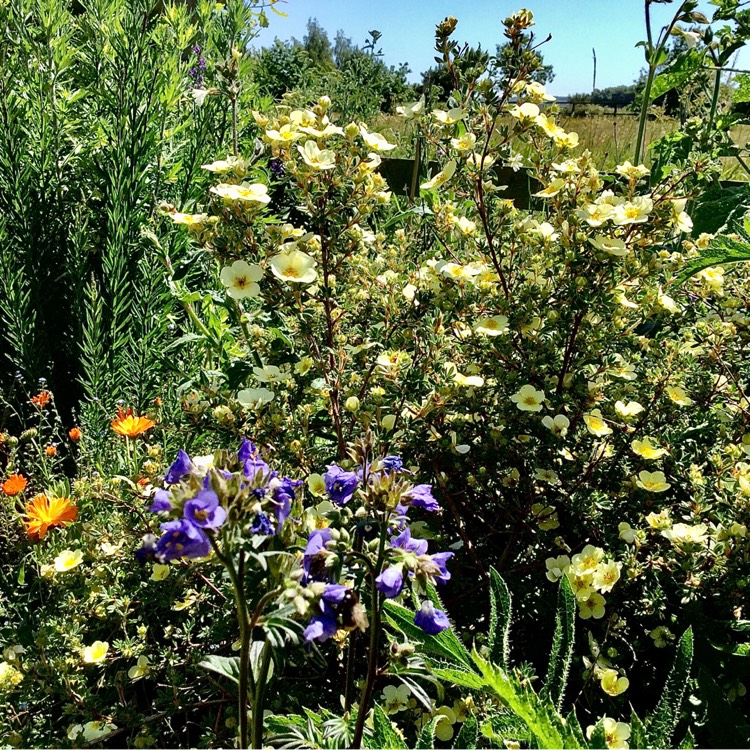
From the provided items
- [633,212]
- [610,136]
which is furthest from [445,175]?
[610,136]

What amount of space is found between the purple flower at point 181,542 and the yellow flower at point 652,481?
3.15ft

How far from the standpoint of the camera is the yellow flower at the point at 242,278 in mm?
1411

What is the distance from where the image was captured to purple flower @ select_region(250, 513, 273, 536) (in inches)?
31.1

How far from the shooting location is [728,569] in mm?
1216

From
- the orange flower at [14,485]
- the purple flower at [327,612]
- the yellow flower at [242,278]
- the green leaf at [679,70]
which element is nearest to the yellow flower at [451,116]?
the yellow flower at [242,278]

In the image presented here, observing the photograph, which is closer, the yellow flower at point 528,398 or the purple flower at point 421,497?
the purple flower at point 421,497

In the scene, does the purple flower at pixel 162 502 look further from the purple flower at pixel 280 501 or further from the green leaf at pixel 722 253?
the green leaf at pixel 722 253

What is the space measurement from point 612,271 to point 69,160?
216cm

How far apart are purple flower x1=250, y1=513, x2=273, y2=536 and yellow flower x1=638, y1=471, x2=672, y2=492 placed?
34.0 inches

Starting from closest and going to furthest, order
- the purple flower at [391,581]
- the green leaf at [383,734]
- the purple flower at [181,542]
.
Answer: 1. the purple flower at [181,542]
2. the purple flower at [391,581]
3. the green leaf at [383,734]

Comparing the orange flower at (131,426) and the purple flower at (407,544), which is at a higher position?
the orange flower at (131,426)

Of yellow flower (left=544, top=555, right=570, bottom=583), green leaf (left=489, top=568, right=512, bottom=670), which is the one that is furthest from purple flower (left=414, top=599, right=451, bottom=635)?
yellow flower (left=544, top=555, right=570, bottom=583)

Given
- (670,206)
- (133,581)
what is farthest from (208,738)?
(670,206)

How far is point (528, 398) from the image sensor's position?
4.64 feet
